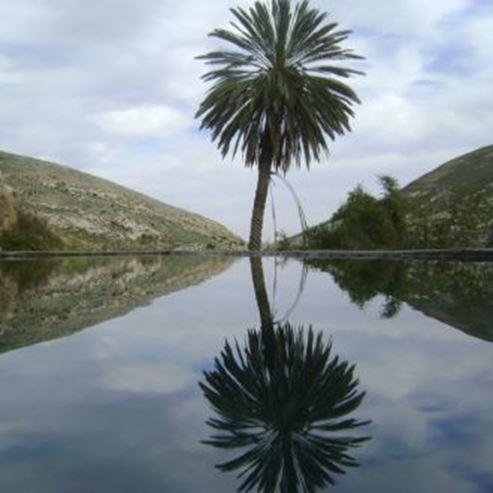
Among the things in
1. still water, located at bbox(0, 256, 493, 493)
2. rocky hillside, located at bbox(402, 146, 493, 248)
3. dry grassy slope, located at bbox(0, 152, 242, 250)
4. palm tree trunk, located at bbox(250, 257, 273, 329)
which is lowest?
still water, located at bbox(0, 256, 493, 493)

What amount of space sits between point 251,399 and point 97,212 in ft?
169

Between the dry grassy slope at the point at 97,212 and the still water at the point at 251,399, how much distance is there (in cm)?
3381

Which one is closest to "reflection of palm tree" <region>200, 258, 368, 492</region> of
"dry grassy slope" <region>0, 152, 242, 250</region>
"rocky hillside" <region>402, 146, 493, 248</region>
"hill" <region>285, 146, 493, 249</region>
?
"rocky hillside" <region>402, 146, 493, 248</region>

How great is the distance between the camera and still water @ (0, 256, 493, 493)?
8.21 ft

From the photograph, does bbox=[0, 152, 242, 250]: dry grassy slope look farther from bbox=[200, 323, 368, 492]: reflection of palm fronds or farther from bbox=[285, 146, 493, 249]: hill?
bbox=[200, 323, 368, 492]: reflection of palm fronds

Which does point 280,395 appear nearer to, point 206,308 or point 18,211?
point 206,308

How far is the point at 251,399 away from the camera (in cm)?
355

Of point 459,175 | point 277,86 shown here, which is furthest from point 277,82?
point 459,175

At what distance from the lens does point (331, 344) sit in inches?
209

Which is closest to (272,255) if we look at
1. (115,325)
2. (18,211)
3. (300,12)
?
(300,12)

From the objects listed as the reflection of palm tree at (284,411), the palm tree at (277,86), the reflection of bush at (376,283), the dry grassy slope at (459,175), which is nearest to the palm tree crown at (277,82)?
the palm tree at (277,86)

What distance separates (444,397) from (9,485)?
2070 millimetres

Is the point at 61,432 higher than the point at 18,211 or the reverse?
the reverse

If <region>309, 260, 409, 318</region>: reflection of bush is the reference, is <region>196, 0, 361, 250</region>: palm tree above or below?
above
